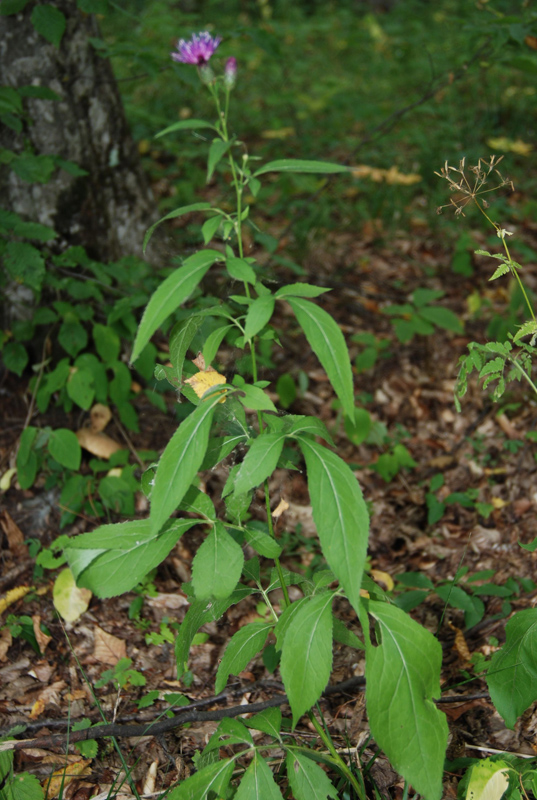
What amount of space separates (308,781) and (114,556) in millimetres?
670

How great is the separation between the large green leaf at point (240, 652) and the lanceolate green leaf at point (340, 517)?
0.47 metres

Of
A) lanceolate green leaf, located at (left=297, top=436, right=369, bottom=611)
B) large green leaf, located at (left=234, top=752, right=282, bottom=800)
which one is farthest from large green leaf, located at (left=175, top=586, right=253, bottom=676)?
lanceolate green leaf, located at (left=297, top=436, right=369, bottom=611)

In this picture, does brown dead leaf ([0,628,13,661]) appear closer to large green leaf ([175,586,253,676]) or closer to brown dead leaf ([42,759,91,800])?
brown dead leaf ([42,759,91,800])

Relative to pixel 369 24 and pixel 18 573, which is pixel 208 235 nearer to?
pixel 18 573

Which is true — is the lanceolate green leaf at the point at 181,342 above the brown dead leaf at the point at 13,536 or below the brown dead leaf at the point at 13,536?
above

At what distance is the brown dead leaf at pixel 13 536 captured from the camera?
2506mm

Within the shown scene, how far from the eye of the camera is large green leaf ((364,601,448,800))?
1239mm

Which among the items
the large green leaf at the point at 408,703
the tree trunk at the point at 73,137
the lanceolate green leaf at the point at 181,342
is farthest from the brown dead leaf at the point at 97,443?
the large green leaf at the point at 408,703

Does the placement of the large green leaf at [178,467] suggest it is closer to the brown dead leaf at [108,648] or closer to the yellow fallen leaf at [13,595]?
the brown dead leaf at [108,648]

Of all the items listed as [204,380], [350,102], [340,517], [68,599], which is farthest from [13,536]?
[350,102]

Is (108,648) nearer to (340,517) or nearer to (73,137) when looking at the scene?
(340,517)

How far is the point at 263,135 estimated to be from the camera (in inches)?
234

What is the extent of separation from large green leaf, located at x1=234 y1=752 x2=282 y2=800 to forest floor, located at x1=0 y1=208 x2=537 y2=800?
442 mm

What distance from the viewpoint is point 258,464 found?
121cm
